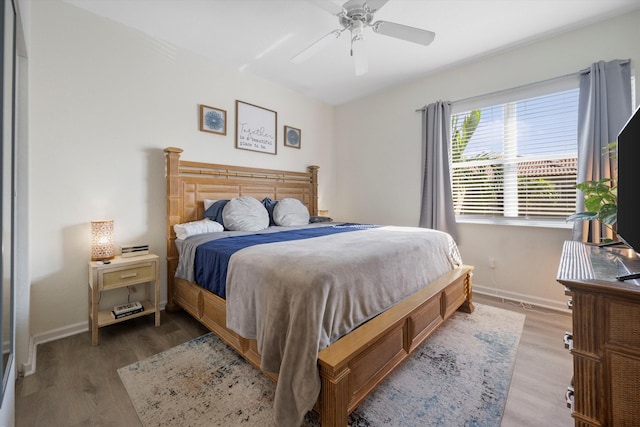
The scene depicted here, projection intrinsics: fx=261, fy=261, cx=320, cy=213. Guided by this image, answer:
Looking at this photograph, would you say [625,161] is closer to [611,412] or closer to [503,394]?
[611,412]

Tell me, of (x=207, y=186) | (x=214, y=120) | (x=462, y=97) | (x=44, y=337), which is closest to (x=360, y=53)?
(x=462, y=97)

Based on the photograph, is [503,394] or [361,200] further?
[361,200]

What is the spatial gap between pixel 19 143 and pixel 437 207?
3853 millimetres

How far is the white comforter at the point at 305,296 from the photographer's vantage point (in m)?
1.19

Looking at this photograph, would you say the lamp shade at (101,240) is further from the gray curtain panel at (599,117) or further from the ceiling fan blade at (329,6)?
the gray curtain panel at (599,117)

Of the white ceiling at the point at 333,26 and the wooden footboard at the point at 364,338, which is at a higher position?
the white ceiling at the point at 333,26

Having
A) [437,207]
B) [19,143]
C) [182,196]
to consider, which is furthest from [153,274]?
[437,207]

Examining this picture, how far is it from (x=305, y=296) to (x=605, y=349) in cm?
118

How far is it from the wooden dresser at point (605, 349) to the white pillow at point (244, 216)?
251cm

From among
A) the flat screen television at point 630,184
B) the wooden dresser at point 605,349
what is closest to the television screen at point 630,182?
the flat screen television at point 630,184

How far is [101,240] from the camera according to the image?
221cm

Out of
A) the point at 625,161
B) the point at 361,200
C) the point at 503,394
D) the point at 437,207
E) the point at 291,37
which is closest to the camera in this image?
the point at 625,161

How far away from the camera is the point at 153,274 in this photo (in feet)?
7.58

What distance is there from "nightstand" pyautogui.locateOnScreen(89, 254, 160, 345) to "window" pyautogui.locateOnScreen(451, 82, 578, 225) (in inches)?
138
